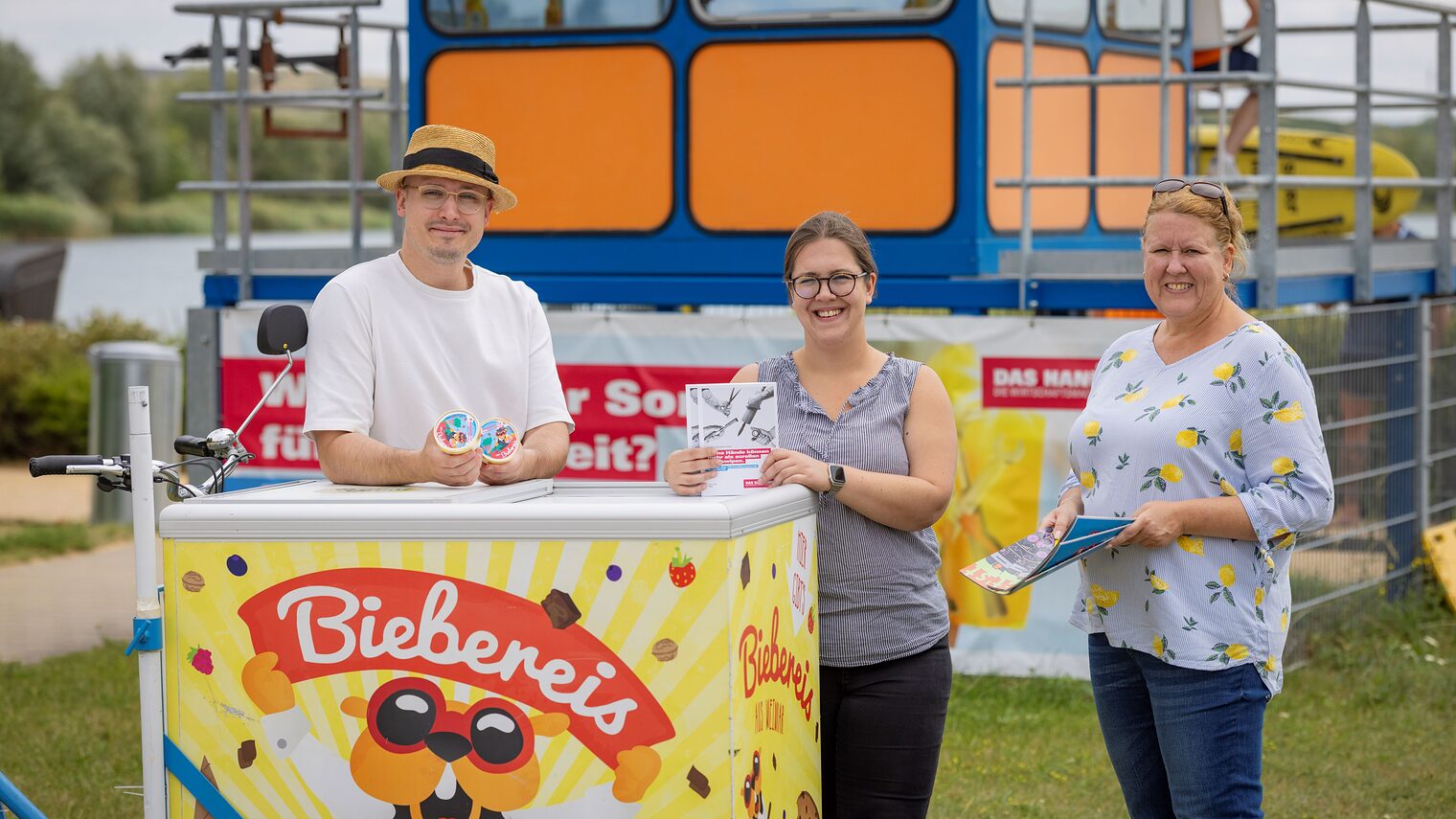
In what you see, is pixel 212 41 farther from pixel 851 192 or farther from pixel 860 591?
pixel 860 591

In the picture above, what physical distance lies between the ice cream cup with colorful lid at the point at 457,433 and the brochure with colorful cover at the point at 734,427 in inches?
17.3

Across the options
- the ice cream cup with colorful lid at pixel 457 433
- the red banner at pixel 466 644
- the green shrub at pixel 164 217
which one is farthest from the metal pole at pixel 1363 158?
the green shrub at pixel 164 217

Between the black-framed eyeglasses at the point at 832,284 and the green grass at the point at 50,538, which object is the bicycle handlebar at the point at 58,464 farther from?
the green grass at the point at 50,538

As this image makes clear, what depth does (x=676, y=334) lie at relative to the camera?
718 cm


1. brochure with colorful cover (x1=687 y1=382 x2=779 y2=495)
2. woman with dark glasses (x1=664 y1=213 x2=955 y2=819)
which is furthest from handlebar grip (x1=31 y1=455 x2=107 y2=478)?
woman with dark glasses (x1=664 y1=213 x2=955 y2=819)

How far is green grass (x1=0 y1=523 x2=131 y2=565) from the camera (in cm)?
1077

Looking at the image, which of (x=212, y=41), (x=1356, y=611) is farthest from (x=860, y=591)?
(x=212, y=41)

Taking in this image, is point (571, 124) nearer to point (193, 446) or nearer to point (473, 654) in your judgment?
point (193, 446)

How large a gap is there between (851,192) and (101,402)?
6729 mm

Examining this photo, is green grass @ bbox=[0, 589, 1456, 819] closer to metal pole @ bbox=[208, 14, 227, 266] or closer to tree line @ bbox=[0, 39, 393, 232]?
metal pole @ bbox=[208, 14, 227, 266]

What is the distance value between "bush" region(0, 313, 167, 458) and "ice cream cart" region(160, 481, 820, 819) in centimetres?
1151

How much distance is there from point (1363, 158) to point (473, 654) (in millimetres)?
5873

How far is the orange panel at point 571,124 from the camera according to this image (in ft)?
24.4

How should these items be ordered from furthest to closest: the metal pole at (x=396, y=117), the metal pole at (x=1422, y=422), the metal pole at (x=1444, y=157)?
the metal pole at (x=1444, y=157) < the metal pole at (x=1422, y=422) < the metal pole at (x=396, y=117)
